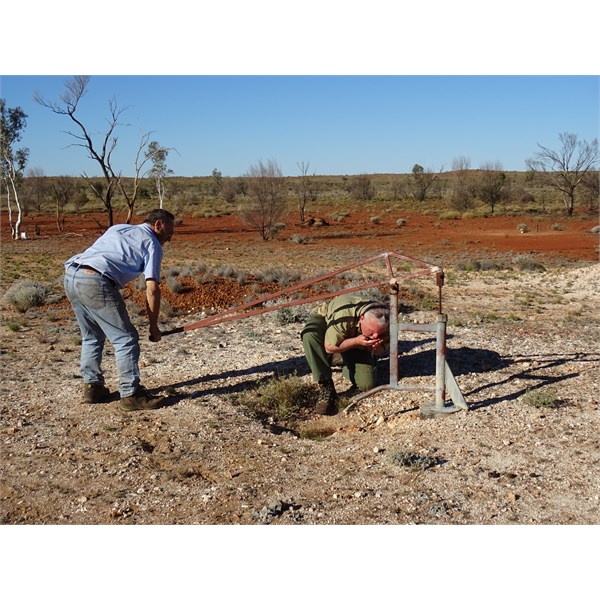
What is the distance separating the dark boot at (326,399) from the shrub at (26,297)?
20.2ft

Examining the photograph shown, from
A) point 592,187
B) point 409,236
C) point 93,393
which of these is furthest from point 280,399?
point 592,187

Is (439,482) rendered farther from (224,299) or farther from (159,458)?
(224,299)

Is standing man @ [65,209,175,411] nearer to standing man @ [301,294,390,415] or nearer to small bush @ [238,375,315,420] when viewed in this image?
small bush @ [238,375,315,420]

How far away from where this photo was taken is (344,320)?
5566 mm

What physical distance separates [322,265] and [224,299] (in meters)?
7.96

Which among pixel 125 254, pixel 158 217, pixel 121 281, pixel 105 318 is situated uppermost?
pixel 158 217

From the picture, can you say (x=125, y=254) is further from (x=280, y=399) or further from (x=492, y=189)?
(x=492, y=189)

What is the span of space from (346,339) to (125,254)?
1948 mm

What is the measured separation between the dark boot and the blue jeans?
1.56 m

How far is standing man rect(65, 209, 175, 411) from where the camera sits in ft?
17.0

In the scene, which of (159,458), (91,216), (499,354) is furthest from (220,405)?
(91,216)

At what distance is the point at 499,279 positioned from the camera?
13.8m

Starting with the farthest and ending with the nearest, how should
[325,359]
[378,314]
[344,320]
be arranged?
[325,359] < [344,320] < [378,314]

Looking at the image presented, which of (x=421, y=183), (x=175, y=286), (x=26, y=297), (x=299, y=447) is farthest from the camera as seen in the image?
(x=421, y=183)
